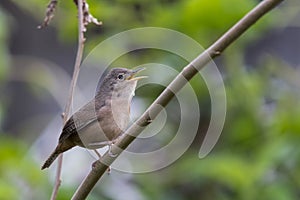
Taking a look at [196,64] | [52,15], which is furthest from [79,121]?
[196,64]

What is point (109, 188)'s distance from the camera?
9.82 feet

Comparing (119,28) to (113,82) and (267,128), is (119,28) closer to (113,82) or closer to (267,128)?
(267,128)

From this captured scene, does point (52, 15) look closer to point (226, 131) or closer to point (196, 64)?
point (196, 64)

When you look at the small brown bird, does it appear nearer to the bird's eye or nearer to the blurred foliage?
the bird's eye

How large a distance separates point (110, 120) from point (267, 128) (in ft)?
4.50

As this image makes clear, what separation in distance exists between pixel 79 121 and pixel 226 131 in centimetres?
134

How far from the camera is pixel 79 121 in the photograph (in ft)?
6.05

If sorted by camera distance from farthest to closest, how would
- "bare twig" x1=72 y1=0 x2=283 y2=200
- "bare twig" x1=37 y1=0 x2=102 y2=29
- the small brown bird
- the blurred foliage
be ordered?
the blurred foliage < the small brown bird < "bare twig" x1=37 y1=0 x2=102 y2=29 < "bare twig" x1=72 y1=0 x2=283 y2=200

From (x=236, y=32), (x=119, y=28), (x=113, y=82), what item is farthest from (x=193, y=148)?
(x=236, y=32)

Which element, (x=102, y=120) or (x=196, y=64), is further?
(x=102, y=120)

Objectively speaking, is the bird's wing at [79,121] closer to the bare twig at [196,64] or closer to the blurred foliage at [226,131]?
the bare twig at [196,64]

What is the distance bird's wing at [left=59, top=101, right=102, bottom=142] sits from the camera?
70.6 inches

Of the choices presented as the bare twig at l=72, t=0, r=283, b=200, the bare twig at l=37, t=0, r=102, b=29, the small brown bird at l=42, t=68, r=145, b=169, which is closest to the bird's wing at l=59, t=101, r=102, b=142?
the small brown bird at l=42, t=68, r=145, b=169

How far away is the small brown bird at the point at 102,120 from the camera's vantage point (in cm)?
175
